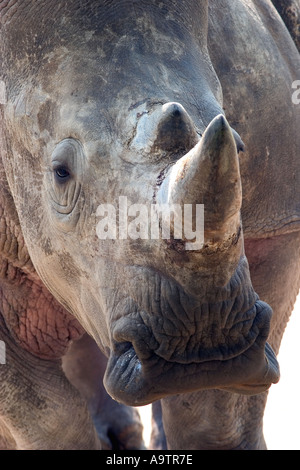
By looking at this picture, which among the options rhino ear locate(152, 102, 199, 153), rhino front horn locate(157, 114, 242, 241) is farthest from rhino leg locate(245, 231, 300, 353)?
rhino front horn locate(157, 114, 242, 241)

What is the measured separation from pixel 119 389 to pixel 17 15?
144 cm

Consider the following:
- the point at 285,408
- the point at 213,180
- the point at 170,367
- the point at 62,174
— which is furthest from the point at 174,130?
the point at 285,408

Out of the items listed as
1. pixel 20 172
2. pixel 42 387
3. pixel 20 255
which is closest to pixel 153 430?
pixel 42 387

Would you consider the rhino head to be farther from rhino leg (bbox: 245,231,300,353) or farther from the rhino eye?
rhino leg (bbox: 245,231,300,353)

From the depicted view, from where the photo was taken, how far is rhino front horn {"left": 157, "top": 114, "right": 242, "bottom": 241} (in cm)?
297

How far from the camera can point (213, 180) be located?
119 inches

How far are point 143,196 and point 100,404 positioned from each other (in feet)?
10.1

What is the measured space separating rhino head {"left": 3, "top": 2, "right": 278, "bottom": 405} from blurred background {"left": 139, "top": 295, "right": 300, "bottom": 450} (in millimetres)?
3117

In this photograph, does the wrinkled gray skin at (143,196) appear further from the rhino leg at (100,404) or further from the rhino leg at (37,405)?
the rhino leg at (100,404)

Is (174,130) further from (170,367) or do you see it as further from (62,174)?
(170,367)
